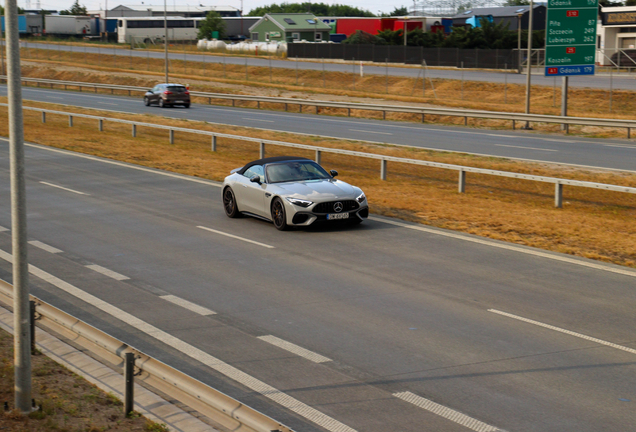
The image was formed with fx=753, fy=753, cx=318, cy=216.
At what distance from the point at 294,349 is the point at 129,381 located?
2442 millimetres

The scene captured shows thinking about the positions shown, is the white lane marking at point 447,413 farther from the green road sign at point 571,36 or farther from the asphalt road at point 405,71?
the asphalt road at point 405,71

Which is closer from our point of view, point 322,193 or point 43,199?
point 322,193

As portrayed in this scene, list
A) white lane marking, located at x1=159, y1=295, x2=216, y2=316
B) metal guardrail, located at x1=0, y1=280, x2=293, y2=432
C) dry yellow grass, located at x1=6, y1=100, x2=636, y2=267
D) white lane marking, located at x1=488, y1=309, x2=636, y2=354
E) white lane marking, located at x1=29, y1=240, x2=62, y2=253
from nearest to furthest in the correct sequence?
metal guardrail, located at x1=0, y1=280, x2=293, y2=432
white lane marking, located at x1=488, y1=309, x2=636, y2=354
white lane marking, located at x1=159, y1=295, x2=216, y2=316
white lane marking, located at x1=29, y1=240, x2=62, y2=253
dry yellow grass, located at x1=6, y1=100, x2=636, y2=267

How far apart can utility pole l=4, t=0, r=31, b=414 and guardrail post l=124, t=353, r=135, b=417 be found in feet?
2.55

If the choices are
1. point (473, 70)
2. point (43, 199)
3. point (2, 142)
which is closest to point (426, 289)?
point (43, 199)

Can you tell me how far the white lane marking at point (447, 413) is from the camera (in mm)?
6145

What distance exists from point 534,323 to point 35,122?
35650 millimetres

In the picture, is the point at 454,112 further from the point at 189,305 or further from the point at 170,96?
the point at 189,305

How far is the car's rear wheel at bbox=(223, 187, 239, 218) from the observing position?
54.5 ft

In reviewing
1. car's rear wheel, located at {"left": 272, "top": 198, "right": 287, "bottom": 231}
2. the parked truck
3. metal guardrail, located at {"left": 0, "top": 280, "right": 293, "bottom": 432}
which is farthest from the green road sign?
the parked truck

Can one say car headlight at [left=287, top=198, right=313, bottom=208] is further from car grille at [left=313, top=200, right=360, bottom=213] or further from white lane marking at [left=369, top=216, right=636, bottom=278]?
white lane marking at [left=369, top=216, right=636, bottom=278]

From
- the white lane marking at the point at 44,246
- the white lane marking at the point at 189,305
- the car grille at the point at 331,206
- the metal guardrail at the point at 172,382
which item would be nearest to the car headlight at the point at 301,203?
the car grille at the point at 331,206

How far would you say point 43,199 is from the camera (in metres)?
18.8

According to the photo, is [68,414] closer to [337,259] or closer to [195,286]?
[195,286]
